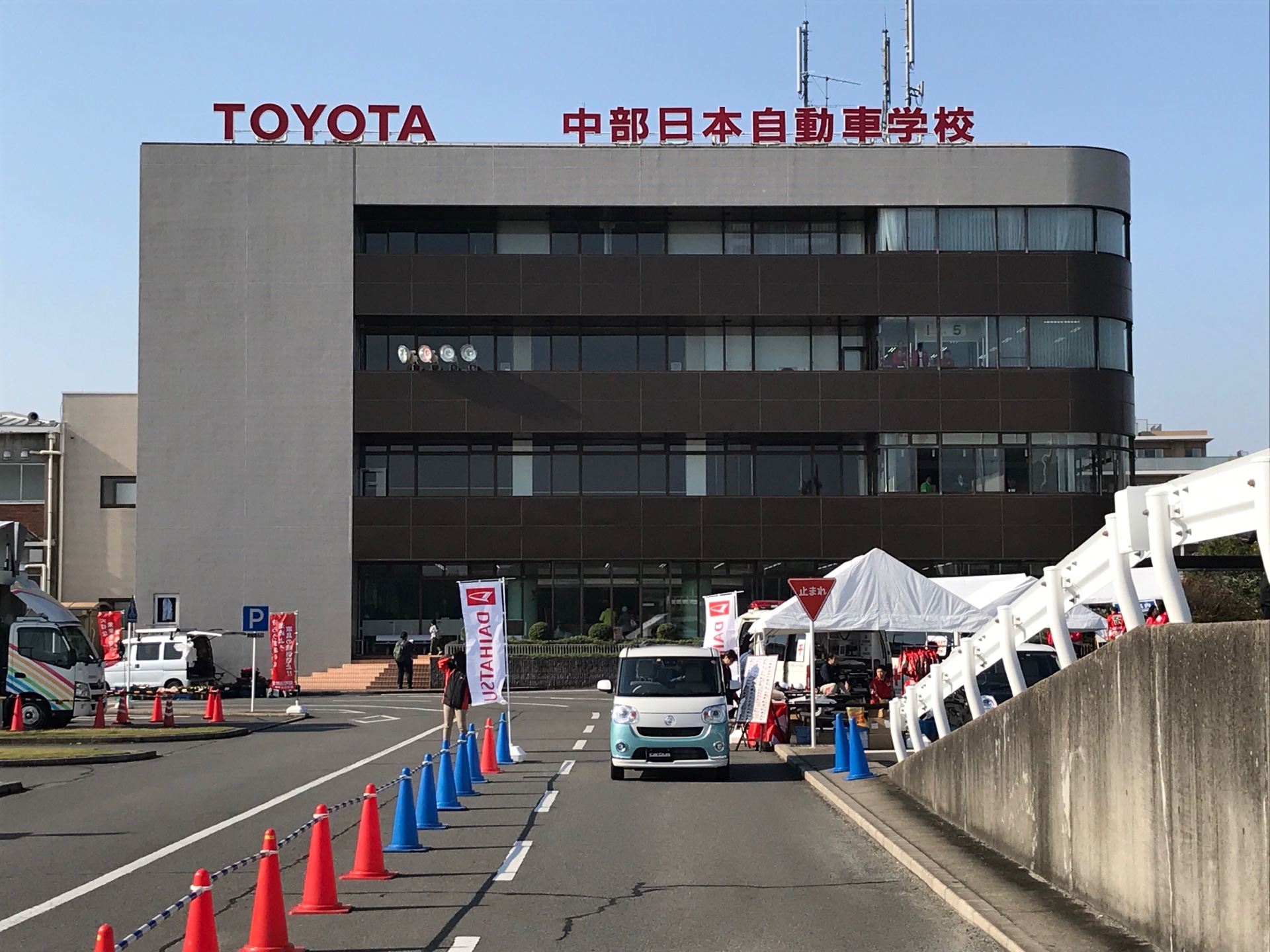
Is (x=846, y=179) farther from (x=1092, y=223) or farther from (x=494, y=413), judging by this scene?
(x=494, y=413)

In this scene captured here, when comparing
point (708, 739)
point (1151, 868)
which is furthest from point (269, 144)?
point (1151, 868)

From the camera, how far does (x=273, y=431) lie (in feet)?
174

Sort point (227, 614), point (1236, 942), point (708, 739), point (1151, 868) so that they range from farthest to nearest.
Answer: point (227, 614) → point (708, 739) → point (1151, 868) → point (1236, 942)

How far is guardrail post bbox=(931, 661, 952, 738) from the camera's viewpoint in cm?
1736

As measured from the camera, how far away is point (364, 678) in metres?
50.3

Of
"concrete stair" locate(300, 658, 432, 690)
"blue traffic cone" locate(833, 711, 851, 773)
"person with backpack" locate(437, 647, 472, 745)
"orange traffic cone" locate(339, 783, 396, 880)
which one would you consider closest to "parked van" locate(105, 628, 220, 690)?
"concrete stair" locate(300, 658, 432, 690)

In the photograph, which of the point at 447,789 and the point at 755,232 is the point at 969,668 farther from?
the point at 755,232

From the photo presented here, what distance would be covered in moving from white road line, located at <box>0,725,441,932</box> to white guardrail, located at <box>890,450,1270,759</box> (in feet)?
26.2

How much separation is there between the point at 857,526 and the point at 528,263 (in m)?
15.2

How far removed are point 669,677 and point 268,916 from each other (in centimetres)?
1331

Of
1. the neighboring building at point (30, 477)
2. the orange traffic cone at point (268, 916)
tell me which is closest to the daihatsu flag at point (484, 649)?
the orange traffic cone at point (268, 916)

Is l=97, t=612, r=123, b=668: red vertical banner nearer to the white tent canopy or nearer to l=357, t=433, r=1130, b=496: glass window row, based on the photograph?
l=357, t=433, r=1130, b=496: glass window row

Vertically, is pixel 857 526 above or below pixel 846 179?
below

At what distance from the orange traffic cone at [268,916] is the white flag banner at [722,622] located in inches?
870
